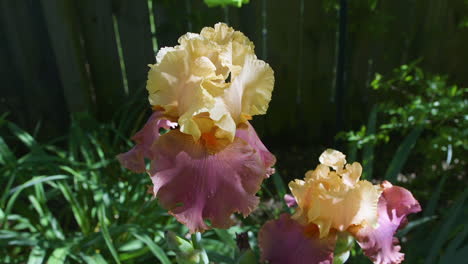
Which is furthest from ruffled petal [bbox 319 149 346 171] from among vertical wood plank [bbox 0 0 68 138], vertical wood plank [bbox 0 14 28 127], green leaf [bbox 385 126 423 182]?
vertical wood plank [bbox 0 14 28 127]

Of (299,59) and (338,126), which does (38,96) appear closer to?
(299,59)

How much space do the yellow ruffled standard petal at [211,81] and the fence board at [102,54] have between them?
1.93m

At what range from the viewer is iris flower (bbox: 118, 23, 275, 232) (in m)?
0.90

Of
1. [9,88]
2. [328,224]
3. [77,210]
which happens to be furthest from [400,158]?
[9,88]

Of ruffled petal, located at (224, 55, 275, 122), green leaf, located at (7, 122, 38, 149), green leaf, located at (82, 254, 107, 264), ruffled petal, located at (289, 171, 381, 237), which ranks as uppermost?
ruffled petal, located at (224, 55, 275, 122)

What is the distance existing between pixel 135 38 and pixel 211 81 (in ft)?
6.57

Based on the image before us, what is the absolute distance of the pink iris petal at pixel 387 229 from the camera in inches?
44.1

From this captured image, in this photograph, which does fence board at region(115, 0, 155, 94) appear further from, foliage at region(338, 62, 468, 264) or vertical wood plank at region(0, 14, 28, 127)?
foliage at region(338, 62, 468, 264)

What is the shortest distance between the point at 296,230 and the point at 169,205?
37cm

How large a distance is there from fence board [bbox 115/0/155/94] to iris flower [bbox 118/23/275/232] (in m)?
1.89

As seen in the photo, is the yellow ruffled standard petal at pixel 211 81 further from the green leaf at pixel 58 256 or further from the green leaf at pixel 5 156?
the green leaf at pixel 5 156

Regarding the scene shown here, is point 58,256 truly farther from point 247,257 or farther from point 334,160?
point 334,160

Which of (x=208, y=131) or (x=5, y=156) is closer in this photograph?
(x=208, y=131)

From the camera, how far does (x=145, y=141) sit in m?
1.01
